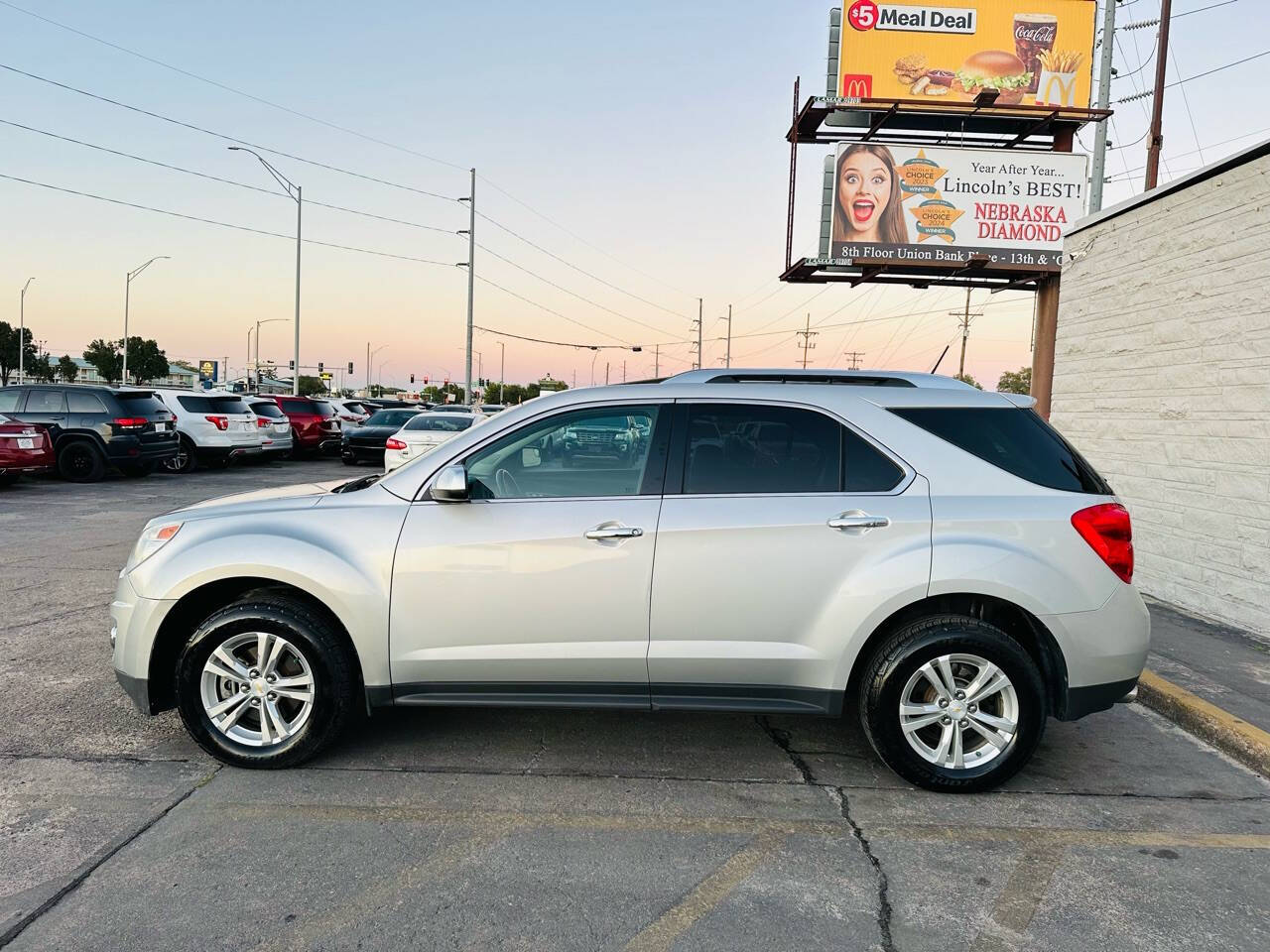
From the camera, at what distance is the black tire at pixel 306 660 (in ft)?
13.1

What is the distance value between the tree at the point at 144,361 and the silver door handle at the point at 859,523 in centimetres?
10786

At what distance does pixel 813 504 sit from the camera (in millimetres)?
3955

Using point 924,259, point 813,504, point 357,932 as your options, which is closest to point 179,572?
point 357,932

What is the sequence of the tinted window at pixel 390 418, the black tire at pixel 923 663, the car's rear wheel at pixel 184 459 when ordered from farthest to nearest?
the tinted window at pixel 390 418 < the car's rear wheel at pixel 184 459 < the black tire at pixel 923 663

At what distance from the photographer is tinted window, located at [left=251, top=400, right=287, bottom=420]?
21.7m

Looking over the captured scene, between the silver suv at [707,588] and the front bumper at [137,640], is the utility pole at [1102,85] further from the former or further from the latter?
the front bumper at [137,640]

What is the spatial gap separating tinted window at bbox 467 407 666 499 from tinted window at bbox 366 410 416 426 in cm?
1997

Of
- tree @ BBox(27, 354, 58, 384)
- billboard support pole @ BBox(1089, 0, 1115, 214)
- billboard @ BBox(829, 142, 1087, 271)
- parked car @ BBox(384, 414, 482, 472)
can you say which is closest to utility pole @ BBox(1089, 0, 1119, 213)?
billboard support pole @ BBox(1089, 0, 1115, 214)

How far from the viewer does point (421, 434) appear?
683 inches

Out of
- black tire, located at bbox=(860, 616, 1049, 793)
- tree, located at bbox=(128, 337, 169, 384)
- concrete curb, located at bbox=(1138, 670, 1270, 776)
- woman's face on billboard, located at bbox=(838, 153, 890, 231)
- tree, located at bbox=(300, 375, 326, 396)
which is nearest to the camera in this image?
black tire, located at bbox=(860, 616, 1049, 793)

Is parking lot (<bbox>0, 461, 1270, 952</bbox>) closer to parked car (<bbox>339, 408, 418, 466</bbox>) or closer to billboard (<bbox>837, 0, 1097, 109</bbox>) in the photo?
parked car (<bbox>339, 408, 418, 466</bbox>)

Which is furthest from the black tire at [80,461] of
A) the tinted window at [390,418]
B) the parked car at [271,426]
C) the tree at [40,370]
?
the tree at [40,370]

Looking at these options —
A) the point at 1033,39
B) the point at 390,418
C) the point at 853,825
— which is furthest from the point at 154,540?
the point at 1033,39

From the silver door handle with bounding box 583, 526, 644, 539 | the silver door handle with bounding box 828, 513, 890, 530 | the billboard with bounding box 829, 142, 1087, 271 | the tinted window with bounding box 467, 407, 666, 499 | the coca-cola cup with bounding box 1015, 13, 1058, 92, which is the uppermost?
the coca-cola cup with bounding box 1015, 13, 1058, 92
